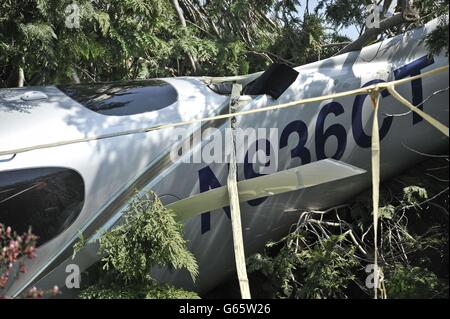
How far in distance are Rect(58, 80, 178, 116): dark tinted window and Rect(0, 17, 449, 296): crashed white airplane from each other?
A: 0.01 metres

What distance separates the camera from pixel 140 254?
158 inches

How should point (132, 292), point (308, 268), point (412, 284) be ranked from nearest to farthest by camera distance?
point (132, 292)
point (412, 284)
point (308, 268)

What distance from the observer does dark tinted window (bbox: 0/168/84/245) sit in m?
4.25

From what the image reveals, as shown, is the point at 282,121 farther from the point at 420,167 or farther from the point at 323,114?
the point at 420,167

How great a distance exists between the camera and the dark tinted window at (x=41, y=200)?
14.0 feet

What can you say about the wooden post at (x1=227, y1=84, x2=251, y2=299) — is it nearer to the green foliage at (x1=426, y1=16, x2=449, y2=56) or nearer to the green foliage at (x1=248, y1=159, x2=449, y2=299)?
the green foliage at (x1=248, y1=159, x2=449, y2=299)

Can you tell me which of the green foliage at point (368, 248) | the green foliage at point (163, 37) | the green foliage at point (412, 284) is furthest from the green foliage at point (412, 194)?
the green foliage at point (163, 37)

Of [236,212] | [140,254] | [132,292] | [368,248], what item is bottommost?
[368,248]

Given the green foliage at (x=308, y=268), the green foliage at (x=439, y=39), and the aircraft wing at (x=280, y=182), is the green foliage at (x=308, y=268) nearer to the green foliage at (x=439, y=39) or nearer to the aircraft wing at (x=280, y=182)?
the aircraft wing at (x=280, y=182)

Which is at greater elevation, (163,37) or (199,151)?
(163,37)

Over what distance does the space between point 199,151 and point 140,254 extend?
3.53 feet

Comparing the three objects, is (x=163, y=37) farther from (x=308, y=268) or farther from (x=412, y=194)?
(x=308, y=268)

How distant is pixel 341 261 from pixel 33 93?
8.88 feet

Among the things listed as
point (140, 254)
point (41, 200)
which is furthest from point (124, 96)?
point (140, 254)
